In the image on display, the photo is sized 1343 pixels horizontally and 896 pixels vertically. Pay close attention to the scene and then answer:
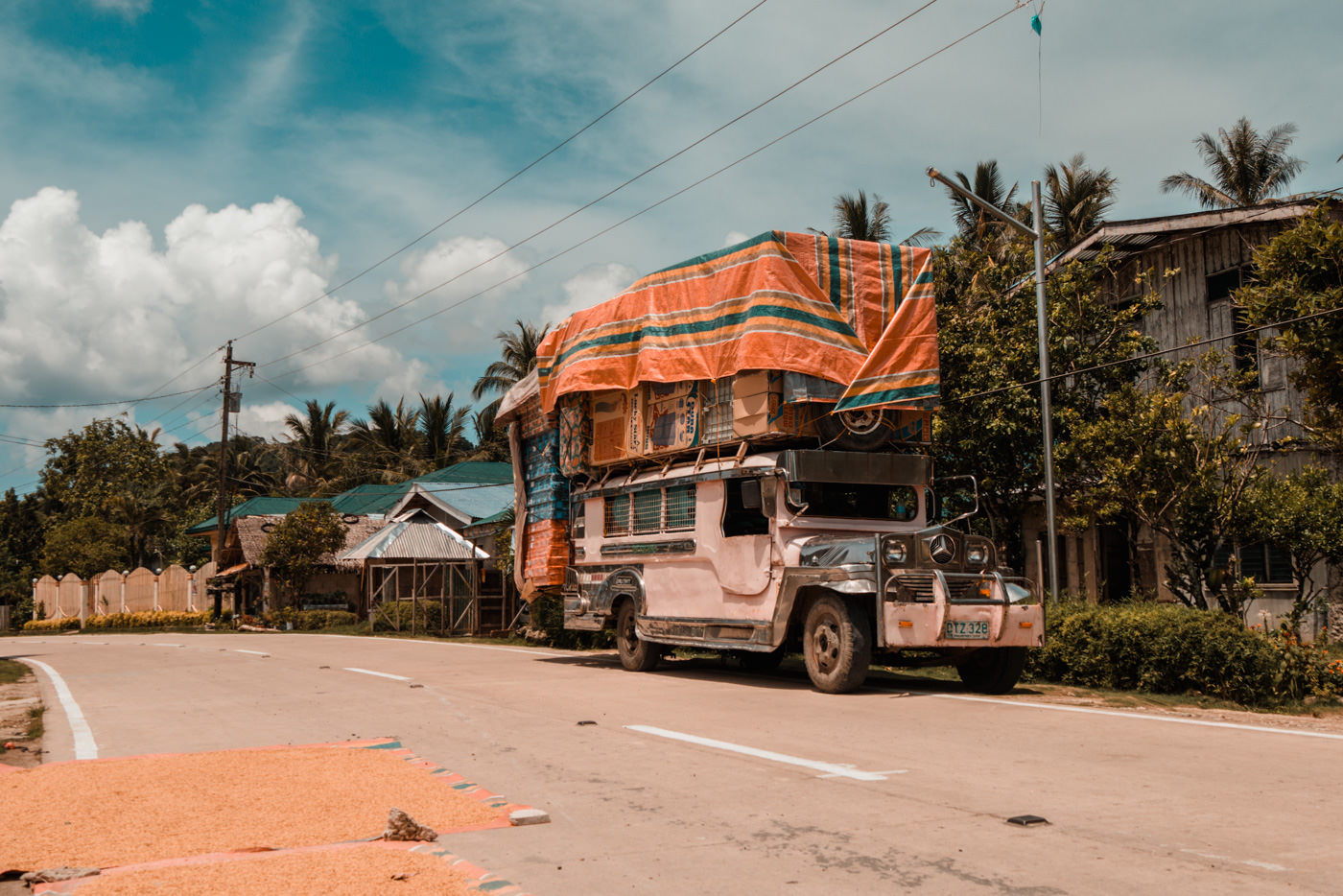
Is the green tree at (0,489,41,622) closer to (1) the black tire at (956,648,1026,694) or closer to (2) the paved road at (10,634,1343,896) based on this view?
(2) the paved road at (10,634,1343,896)

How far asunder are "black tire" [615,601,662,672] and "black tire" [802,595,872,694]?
3.45m

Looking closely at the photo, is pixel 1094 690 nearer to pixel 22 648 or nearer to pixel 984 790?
pixel 984 790

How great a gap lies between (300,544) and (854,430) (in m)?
27.5

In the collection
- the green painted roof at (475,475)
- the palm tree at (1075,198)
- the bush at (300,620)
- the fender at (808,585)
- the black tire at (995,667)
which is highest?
the palm tree at (1075,198)

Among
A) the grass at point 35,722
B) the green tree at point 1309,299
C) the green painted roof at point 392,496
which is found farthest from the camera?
the green painted roof at point 392,496

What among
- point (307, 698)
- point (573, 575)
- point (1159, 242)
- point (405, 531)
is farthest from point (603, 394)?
point (405, 531)

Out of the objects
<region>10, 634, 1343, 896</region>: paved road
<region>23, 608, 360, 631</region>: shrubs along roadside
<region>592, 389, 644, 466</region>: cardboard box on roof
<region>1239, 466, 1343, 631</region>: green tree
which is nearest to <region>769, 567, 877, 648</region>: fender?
<region>10, 634, 1343, 896</region>: paved road

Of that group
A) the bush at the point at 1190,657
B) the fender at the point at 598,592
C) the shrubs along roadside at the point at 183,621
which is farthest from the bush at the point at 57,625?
the bush at the point at 1190,657

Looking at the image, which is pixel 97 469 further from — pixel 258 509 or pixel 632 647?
pixel 632 647

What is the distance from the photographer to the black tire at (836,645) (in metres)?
11.4

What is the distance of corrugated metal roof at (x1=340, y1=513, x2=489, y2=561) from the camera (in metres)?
31.3

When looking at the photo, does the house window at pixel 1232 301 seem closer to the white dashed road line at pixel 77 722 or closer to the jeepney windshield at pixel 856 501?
the jeepney windshield at pixel 856 501

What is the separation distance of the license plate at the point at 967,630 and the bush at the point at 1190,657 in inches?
75.7

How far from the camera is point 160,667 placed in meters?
17.6
